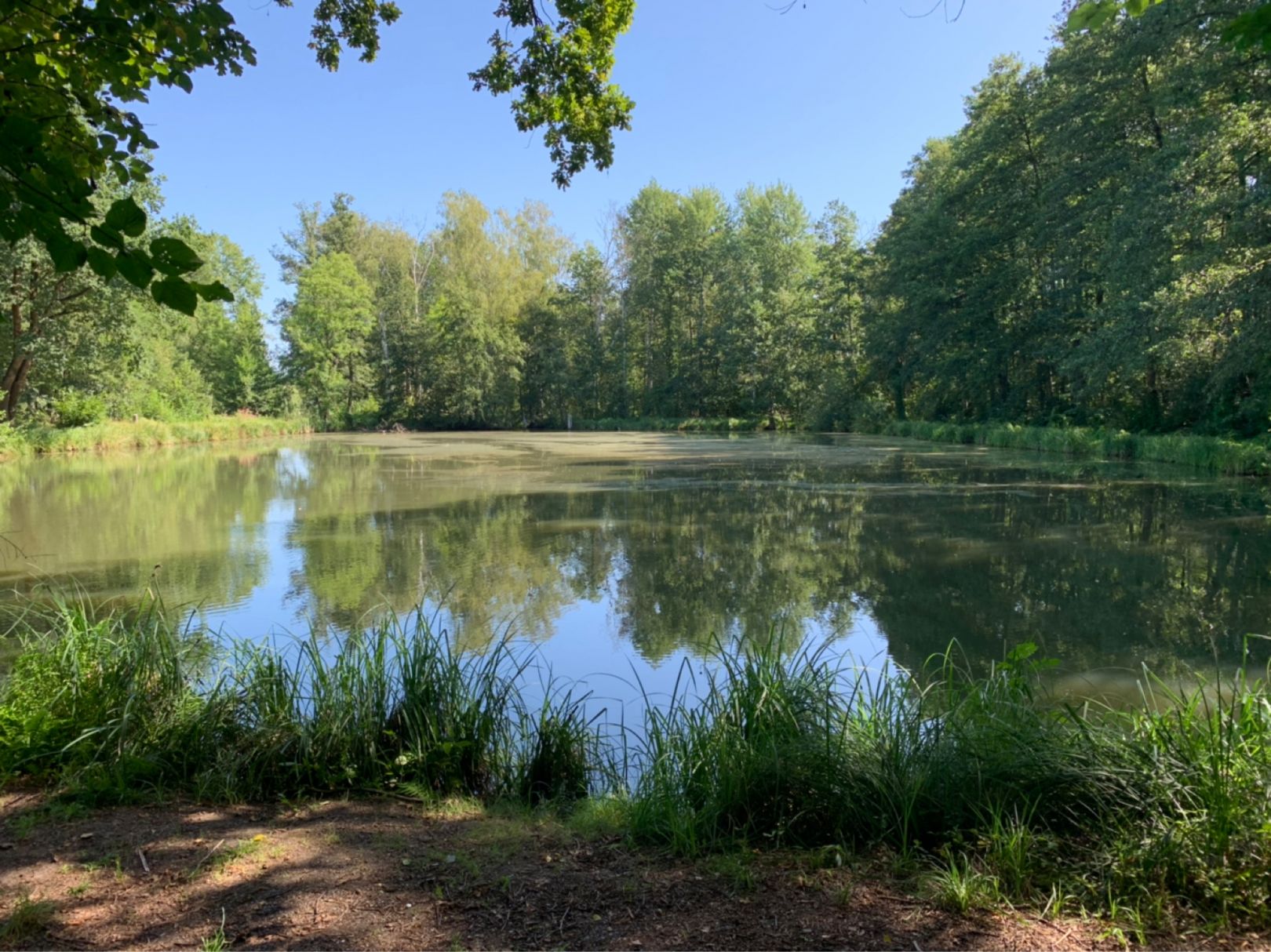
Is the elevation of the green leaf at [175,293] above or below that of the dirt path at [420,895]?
above

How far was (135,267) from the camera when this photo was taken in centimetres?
154

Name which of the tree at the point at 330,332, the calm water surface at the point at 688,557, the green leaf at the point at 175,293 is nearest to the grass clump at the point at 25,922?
the green leaf at the point at 175,293

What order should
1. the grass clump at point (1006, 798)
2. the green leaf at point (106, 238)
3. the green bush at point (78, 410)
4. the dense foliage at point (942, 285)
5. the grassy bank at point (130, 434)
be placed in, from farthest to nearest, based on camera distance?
the green bush at point (78, 410), the grassy bank at point (130, 434), the dense foliage at point (942, 285), the grass clump at point (1006, 798), the green leaf at point (106, 238)

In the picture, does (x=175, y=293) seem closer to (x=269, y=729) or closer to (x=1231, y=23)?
(x=269, y=729)

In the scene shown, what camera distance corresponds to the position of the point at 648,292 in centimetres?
4350

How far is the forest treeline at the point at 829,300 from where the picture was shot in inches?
609

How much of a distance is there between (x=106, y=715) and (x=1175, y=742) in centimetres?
357

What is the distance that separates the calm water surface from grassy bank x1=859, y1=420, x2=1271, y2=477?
3.30 feet

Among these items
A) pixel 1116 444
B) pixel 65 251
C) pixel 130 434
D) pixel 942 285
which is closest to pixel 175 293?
pixel 65 251

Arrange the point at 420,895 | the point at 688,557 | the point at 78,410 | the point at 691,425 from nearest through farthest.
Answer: the point at 420,895
the point at 688,557
the point at 78,410
the point at 691,425

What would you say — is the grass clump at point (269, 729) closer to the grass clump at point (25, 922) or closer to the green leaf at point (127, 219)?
the grass clump at point (25, 922)

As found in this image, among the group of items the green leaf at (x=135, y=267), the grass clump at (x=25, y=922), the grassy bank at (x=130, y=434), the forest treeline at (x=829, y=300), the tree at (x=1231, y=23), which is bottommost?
A: the grass clump at (x=25, y=922)

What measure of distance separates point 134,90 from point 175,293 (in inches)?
75.4

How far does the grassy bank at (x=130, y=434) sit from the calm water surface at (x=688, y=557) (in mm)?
4982
